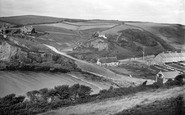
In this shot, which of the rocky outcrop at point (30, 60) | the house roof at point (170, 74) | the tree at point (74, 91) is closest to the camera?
the rocky outcrop at point (30, 60)

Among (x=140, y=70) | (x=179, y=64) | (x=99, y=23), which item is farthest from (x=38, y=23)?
(x=179, y=64)

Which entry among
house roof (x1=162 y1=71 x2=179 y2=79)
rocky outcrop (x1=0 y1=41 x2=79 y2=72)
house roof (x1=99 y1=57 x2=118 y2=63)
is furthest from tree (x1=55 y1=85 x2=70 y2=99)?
house roof (x1=162 y1=71 x2=179 y2=79)

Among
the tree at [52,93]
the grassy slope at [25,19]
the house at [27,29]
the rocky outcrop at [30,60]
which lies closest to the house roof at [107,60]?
the rocky outcrop at [30,60]

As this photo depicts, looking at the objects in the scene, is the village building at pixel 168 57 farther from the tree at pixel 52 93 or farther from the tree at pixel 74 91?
the tree at pixel 52 93

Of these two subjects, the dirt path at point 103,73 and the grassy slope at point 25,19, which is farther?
the dirt path at point 103,73

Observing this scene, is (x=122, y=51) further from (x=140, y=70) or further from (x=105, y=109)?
(x=105, y=109)
